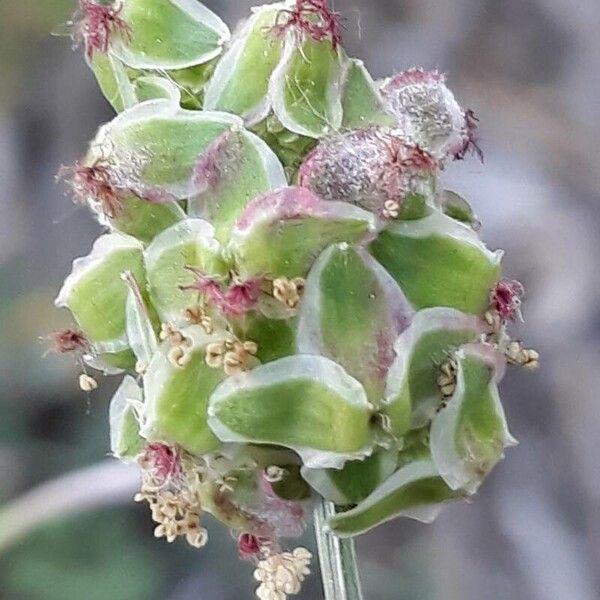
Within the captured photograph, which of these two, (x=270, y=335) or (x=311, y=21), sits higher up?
(x=311, y=21)

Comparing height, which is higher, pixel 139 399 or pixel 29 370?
pixel 139 399

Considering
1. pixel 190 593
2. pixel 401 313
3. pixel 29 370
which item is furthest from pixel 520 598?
pixel 401 313

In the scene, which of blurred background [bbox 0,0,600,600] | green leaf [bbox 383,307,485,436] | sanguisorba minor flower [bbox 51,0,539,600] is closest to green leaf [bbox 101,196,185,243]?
sanguisorba minor flower [bbox 51,0,539,600]

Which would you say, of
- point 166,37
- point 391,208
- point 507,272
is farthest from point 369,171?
point 507,272

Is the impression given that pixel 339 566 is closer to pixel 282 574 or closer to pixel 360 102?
pixel 282 574

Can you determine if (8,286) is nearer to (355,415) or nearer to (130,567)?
(130,567)

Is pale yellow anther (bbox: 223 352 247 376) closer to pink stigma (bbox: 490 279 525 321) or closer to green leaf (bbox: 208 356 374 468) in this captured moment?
green leaf (bbox: 208 356 374 468)
